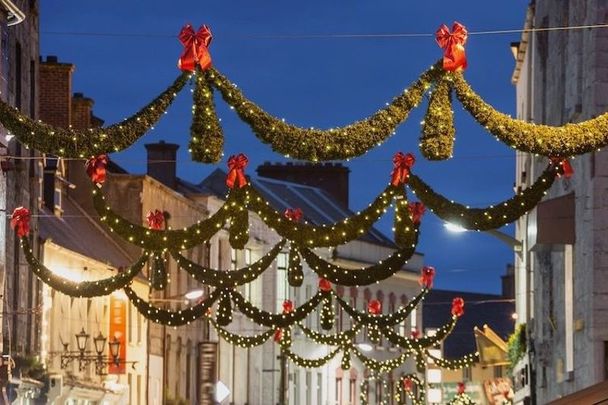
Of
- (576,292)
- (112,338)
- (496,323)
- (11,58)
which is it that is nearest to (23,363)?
(11,58)

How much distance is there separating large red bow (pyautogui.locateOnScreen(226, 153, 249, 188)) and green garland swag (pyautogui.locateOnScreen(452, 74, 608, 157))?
18.8ft

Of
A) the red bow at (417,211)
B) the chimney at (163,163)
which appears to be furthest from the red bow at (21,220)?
the chimney at (163,163)

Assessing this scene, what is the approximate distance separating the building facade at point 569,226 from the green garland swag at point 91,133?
8.68 meters

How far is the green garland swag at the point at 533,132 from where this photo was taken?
21.7 metres

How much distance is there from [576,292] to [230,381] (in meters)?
38.0

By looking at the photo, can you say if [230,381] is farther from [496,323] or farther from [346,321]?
[496,323]

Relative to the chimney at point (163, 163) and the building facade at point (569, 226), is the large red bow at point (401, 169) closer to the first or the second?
the building facade at point (569, 226)

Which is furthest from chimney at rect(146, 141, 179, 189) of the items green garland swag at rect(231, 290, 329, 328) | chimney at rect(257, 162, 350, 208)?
green garland swag at rect(231, 290, 329, 328)

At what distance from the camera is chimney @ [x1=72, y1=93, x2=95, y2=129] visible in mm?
55375

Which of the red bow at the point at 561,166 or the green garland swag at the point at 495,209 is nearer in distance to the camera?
the red bow at the point at 561,166

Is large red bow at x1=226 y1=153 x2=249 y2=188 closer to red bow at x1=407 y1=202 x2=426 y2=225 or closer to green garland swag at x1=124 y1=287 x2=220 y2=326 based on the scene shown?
red bow at x1=407 y1=202 x2=426 y2=225

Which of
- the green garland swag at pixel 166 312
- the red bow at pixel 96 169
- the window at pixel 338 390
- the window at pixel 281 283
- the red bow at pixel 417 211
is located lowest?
the window at pixel 338 390

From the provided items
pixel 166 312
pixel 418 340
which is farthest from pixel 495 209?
pixel 418 340

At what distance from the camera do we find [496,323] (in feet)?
338
